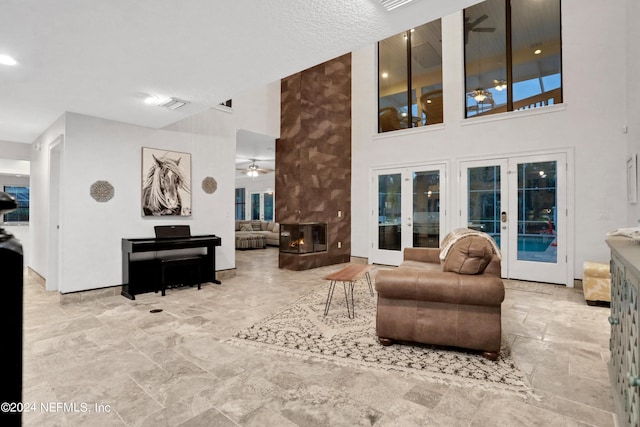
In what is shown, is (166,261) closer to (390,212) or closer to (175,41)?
(175,41)

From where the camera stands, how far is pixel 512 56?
231 inches

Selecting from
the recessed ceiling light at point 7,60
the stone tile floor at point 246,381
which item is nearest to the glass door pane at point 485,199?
the stone tile floor at point 246,381

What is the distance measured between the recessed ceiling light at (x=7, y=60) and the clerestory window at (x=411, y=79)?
608cm

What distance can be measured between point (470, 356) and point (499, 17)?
615cm

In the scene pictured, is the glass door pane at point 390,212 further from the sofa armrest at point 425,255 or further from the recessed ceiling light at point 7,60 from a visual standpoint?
the recessed ceiling light at point 7,60

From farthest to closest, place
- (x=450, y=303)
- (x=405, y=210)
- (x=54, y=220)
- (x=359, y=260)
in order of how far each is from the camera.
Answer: (x=359, y=260), (x=405, y=210), (x=54, y=220), (x=450, y=303)

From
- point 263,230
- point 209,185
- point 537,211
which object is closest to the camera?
point 537,211

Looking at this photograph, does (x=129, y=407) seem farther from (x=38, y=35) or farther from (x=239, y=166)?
(x=239, y=166)

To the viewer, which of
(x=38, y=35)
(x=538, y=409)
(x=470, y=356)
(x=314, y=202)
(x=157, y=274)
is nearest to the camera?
(x=538, y=409)

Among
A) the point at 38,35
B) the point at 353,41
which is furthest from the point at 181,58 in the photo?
the point at 353,41

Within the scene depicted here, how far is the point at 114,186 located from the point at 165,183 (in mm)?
691

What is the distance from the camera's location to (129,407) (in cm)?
201

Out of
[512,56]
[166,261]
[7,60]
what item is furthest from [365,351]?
[512,56]

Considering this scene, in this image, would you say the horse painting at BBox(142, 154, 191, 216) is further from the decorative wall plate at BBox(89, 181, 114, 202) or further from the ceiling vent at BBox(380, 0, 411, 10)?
the ceiling vent at BBox(380, 0, 411, 10)
